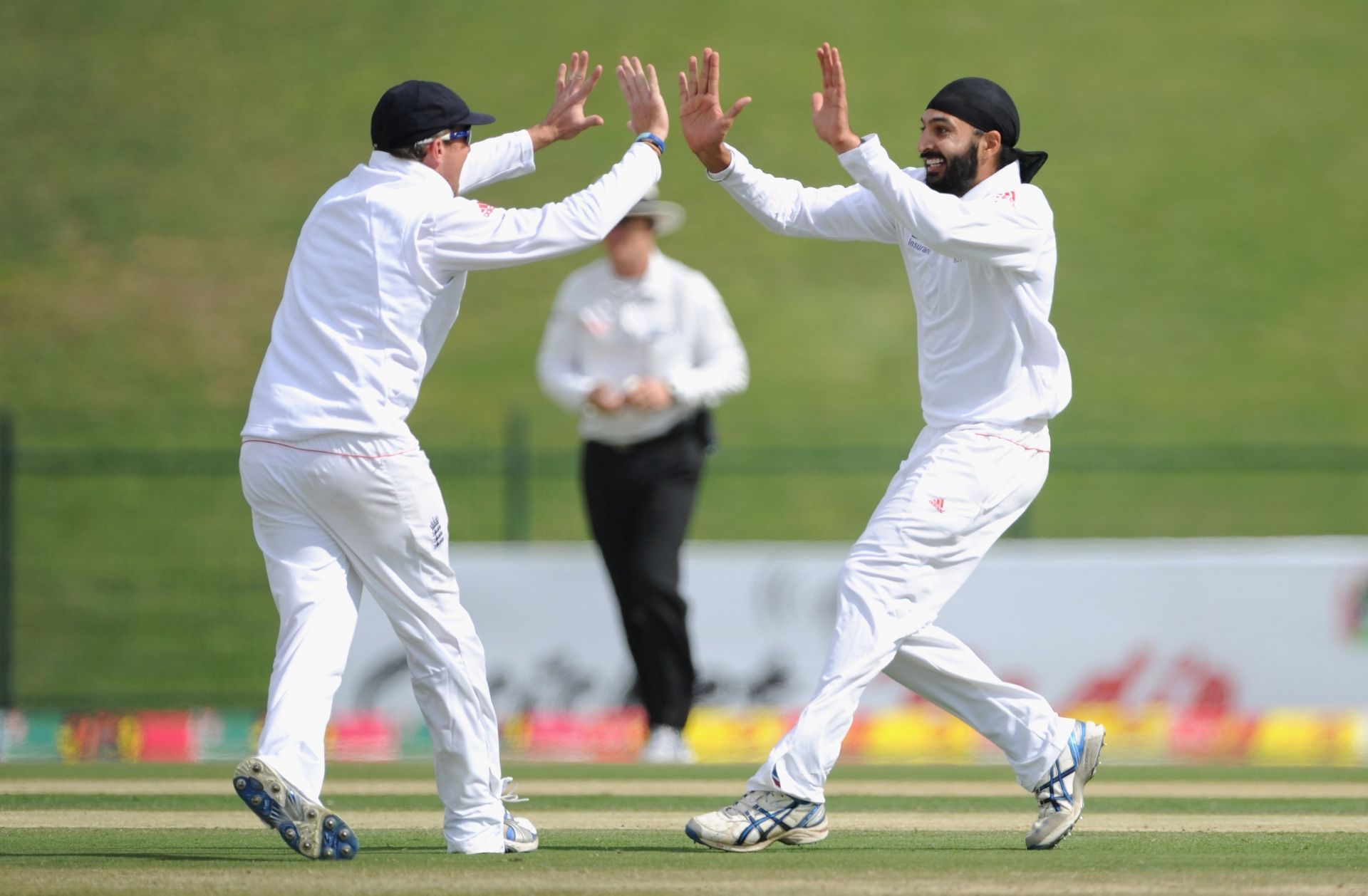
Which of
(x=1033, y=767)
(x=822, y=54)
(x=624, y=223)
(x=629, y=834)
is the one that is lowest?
(x=629, y=834)

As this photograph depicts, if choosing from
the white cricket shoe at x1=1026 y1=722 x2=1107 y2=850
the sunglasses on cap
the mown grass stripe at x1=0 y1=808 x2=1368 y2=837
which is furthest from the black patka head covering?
the mown grass stripe at x1=0 y1=808 x2=1368 y2=837

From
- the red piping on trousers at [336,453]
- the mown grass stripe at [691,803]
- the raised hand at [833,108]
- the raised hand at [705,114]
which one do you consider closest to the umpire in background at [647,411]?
the mown grass stripe at [691,803]

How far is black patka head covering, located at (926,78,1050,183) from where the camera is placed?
6.33m

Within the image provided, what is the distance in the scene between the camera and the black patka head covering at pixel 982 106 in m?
6.33

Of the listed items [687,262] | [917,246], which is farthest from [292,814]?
[687,262]

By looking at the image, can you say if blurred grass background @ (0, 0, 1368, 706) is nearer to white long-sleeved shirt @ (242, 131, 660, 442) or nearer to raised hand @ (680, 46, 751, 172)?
raised hand @ (680, 46, 751, 172)

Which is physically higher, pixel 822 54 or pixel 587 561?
pixel 822 54

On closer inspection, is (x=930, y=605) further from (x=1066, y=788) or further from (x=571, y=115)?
(x=571, y=115)

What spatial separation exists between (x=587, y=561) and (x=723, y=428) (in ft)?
41.1

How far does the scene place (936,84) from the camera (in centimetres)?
3172

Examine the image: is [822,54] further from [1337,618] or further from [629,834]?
[1337,618]

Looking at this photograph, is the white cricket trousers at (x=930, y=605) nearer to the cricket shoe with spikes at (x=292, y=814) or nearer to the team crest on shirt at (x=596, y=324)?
the cricket shoe with spikes at (x=292, y=814)

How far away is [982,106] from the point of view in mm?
6324

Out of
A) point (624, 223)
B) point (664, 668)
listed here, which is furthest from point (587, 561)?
point (624, 223)
